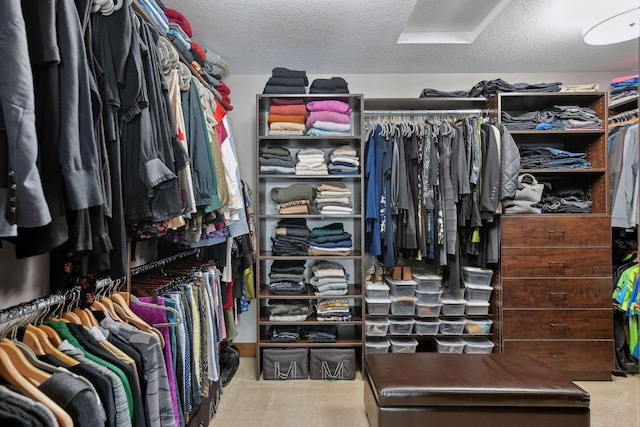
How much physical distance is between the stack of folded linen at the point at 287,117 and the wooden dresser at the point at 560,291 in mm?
1676

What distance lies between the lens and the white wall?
3.26 meters

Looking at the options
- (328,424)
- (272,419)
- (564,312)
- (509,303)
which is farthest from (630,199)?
(272,419)

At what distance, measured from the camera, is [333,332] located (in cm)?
285

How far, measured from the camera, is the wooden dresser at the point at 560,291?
2678 mm

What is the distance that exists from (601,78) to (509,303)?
88.2 inches

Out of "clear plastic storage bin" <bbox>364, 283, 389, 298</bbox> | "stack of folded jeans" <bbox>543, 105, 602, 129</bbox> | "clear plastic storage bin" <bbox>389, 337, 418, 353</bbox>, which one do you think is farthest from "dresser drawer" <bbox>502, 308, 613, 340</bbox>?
"stack of folded jeans" <bbox>543, 105, 602, 129</bbox>

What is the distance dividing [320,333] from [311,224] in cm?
91

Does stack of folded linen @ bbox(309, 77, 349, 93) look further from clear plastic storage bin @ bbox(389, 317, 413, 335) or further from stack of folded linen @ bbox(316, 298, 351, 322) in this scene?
clear plastic storage bin @ bbox(389, 317, 413, 335)

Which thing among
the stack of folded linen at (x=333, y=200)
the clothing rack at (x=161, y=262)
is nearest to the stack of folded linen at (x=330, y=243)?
the stack of folded linen at (x=333, y=200)

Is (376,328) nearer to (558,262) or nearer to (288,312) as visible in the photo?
(288,312)

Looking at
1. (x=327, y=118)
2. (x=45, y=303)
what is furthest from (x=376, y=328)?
(x=45, y=303)

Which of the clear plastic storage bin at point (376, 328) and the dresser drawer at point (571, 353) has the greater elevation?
the clear plastic storage bin at point (376, 328)

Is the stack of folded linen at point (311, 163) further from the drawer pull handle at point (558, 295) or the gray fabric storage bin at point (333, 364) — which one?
the drawer pull handle at point (558, 295)

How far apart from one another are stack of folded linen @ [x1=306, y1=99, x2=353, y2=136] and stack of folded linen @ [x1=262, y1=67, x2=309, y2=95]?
16cm
